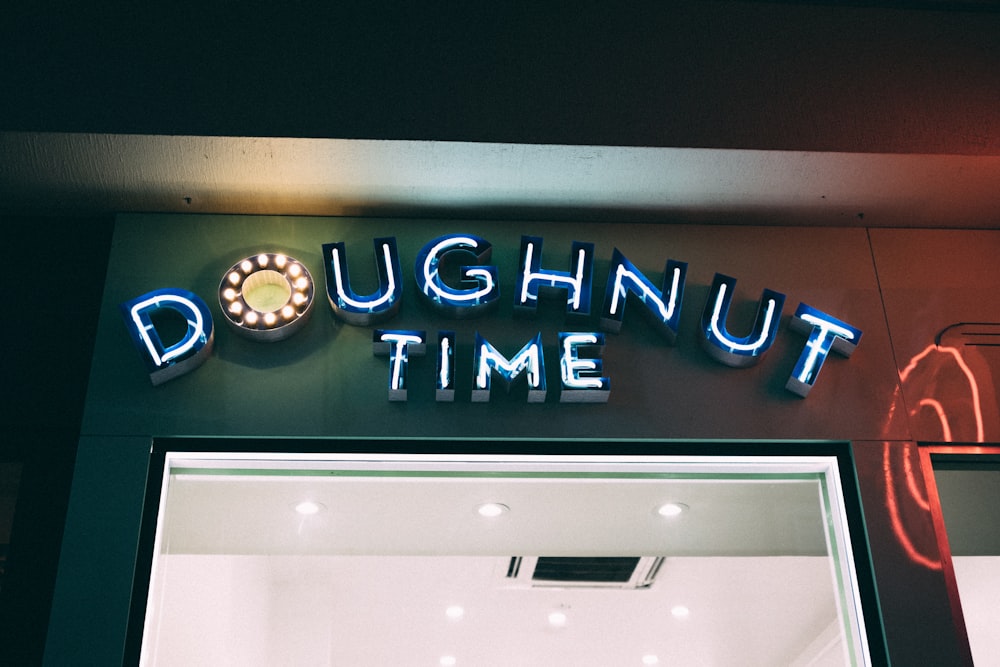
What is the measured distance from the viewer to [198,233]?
4059 mm

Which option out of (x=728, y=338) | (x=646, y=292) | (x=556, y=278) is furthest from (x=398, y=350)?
(x=728, y=338)

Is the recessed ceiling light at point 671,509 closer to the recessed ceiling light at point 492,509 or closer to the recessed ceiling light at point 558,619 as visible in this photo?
the recessed ceiling light at point 492,509

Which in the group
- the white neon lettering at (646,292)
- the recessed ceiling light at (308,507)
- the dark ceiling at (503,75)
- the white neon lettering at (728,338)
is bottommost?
the recessed ceiling light at (308,507)

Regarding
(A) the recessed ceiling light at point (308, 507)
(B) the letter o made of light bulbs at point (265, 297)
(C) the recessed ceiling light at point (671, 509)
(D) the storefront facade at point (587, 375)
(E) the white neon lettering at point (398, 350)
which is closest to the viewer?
(D) the storefront facade at point (587, 375)

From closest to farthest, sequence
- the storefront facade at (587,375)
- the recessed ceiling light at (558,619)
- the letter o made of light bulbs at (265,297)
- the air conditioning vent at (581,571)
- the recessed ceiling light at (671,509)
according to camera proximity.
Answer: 1. the storefront facade at (587,375)
2. the letter o made of light bulbs at (265,297)
3. the recessed ceiling light at (671,509)
4. the air conditioning vent at (581,571)
5. the recessed ceiling light at (558,619)

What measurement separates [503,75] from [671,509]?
77.9 inches

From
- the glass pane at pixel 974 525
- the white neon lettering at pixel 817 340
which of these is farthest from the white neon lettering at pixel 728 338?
the glass pane at pixel 974 525

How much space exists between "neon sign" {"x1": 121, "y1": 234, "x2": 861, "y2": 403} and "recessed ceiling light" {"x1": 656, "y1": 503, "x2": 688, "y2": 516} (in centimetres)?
62

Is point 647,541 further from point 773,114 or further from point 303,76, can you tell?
point 303,76

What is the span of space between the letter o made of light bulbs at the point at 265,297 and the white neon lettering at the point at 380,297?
11cm

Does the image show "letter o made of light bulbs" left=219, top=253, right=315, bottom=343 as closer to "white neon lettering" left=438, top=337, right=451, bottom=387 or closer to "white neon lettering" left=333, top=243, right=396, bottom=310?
"white neon lettering" left=333, top=243, right=396, bottom=310

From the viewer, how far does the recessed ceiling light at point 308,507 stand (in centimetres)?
388

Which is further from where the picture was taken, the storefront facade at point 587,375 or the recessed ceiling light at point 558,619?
the recessed ceiling light at point 558,619

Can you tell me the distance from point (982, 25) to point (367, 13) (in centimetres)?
281
